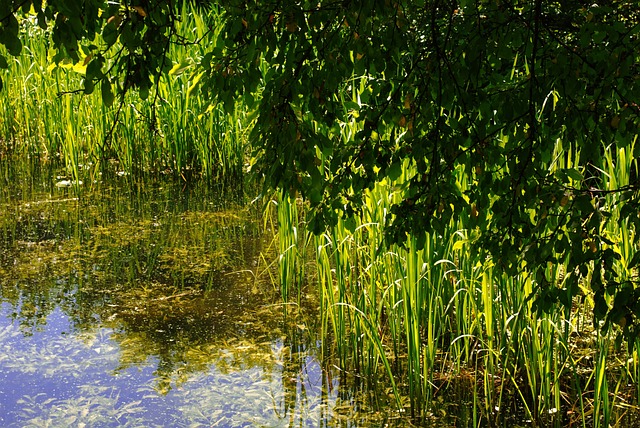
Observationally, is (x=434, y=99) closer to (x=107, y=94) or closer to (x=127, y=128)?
(x=107, y=94)

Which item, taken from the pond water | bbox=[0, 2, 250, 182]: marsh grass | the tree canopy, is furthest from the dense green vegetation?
bbox=[0, 2, 250, 182]: marsh grass

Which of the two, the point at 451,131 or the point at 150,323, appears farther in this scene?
the point at 150,323

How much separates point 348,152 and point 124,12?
70 cm

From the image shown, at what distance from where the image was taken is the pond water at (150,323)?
10.1 feet

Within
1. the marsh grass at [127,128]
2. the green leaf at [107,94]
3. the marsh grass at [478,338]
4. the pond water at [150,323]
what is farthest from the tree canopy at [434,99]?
the marsh grass at [127,128]

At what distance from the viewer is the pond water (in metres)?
3.08

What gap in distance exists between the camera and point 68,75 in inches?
247

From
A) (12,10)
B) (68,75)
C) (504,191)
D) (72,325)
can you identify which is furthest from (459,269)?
(68,75)

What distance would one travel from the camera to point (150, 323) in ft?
12.4

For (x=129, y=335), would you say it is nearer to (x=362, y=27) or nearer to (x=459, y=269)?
(x=459, y=269)

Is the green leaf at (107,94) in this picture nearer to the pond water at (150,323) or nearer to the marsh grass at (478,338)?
the marsh grass at (478,338)

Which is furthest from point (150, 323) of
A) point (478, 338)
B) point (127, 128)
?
point (127, 128)

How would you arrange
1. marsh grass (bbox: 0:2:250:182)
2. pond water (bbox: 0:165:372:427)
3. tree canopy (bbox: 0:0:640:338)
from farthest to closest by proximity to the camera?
marsh grass (bbox: 0:2:250:182) → pond water (bbox: 0:165:372:427) → tree canopy (bbox: 0:0:640:338)

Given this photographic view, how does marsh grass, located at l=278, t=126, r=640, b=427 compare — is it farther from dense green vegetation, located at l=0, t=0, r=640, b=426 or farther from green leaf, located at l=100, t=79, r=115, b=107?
green leaf, located at l=100, t=79, r=115, b=107
